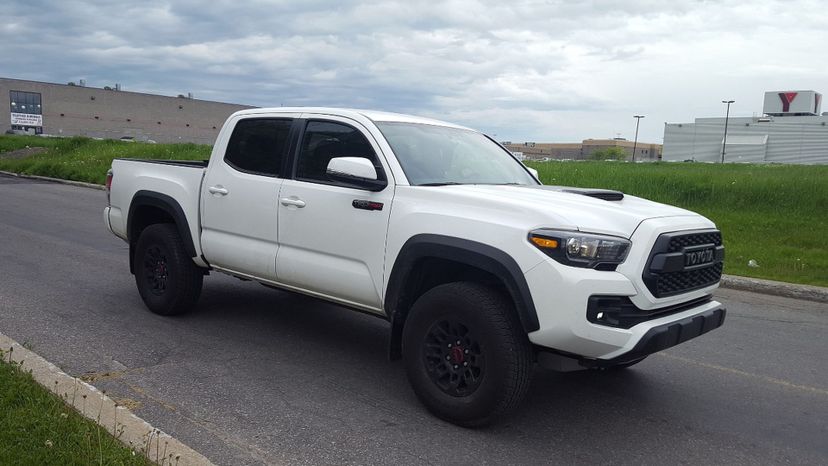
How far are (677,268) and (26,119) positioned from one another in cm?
8419

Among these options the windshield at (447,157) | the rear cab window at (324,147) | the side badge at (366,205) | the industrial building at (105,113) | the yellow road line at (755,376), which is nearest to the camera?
the side badge at (366,205)

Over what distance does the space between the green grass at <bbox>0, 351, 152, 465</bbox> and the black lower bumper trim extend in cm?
243

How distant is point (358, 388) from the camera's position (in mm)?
4859

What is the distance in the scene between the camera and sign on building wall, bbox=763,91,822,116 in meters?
104

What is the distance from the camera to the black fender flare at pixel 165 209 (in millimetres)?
6098

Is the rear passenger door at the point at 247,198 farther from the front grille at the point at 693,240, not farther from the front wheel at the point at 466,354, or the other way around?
the front grille at the point at 693,240

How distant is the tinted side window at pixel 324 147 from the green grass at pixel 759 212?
7.02m

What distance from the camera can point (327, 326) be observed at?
6.47m

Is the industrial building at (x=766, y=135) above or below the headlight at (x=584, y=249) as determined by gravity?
above

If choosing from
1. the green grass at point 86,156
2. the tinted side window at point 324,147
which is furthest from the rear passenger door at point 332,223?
the green grass at point 86,156

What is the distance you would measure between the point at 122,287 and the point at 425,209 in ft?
15.2

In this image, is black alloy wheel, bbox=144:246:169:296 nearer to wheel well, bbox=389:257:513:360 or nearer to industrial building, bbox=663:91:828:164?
wheel well, bbox=389:257:513:360

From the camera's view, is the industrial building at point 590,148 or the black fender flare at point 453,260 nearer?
Answer: the black fender flare at point 453,260

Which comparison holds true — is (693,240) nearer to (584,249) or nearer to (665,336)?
(665,336)
